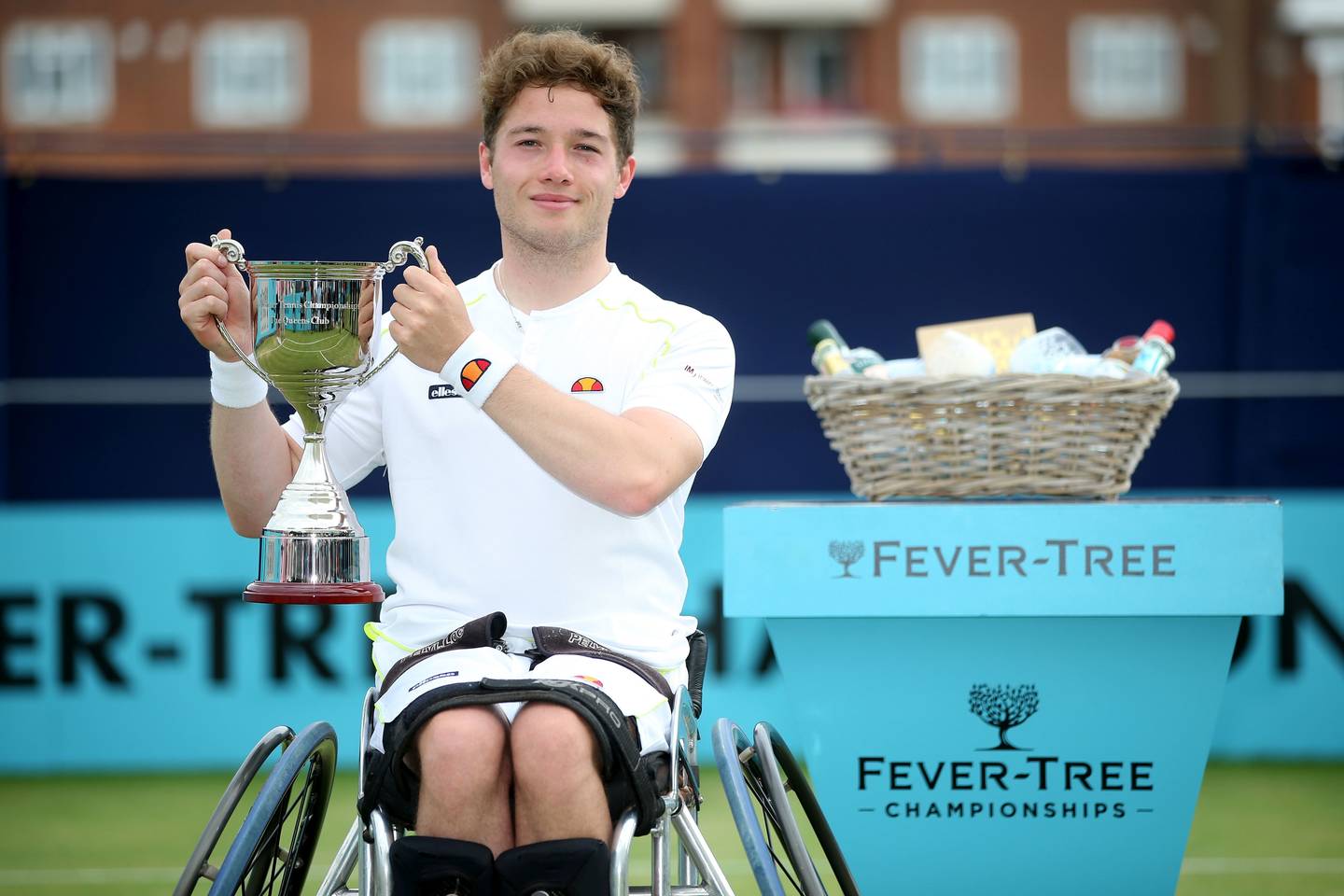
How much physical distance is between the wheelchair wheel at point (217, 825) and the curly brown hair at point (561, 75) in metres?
1.00

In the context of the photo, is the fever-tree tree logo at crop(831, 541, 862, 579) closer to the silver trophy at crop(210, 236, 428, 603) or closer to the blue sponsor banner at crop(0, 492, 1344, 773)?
the silver trophy at crop(210, 236, 428, 603)

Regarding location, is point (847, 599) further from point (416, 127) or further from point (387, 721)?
point (416, 127)

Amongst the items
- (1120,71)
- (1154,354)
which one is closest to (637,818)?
(1154,354)

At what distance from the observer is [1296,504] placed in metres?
5.85

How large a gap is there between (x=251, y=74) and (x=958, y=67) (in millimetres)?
10356

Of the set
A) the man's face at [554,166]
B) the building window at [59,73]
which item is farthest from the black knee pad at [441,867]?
the building window at [59,73]

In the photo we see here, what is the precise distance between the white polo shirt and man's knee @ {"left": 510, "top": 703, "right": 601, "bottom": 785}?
24 cm

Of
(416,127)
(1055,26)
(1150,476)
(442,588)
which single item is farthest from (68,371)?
(1055,26)

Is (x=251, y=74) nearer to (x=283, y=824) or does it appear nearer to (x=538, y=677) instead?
(x=283, y=824)

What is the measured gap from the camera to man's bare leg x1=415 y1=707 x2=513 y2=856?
2246 millimetres

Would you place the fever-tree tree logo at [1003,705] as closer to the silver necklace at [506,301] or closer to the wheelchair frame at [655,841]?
the wheelchair frame at [655,841]

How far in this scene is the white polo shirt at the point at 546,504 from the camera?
2496 mm

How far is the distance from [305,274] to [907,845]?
145 centimetres

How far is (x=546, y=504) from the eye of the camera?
2.51 meters
